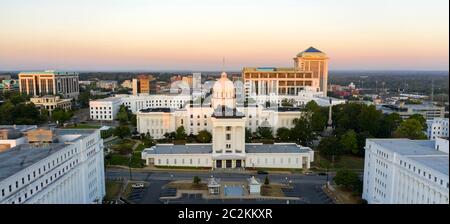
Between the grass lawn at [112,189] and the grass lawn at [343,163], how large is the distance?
14364 millimetres

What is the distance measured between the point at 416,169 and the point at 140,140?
26.3 meters

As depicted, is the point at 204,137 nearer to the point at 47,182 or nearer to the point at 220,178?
the point at 220,178

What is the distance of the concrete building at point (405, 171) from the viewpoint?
12.9 m

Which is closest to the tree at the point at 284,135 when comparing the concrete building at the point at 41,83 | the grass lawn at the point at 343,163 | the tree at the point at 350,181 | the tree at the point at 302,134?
the tree at the point at 302,134

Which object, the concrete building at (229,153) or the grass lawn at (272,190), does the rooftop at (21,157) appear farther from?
the concrete building at (229,153)

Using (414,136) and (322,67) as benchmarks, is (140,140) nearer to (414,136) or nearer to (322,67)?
(414,136)

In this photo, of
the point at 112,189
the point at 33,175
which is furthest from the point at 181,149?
the point at 33,175

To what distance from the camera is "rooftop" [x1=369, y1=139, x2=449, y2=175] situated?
1379cm

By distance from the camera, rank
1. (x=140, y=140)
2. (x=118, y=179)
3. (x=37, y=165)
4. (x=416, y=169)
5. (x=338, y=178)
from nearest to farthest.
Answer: (x=37, y=165), (x=416, y=169), (x=338, y=178), (x=118, y=179), (x=140, y=140)

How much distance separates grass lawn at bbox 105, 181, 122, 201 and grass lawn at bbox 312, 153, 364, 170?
14364 mm

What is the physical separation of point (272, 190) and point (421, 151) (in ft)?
27.6

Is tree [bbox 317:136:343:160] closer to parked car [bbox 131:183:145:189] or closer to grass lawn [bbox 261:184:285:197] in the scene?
grass lawn [bbox 261:184:285:197]

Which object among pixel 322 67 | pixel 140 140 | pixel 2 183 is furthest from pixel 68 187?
pixel 322 67
